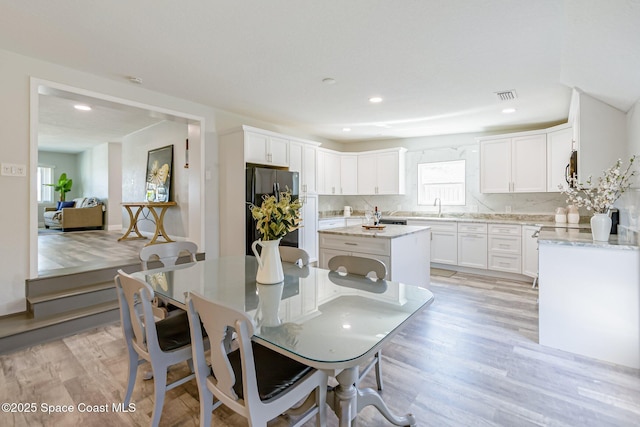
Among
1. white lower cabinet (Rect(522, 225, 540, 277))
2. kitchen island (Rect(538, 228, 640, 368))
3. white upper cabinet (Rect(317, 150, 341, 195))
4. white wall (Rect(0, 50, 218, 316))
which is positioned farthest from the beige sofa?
white lower cabinet (Rect(522, 225, 540, 277))

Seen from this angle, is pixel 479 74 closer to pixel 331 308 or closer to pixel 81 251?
pixel 331 308

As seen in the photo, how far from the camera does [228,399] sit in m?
1.18

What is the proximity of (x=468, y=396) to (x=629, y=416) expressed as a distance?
2.78ft

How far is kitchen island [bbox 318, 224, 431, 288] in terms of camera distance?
116 inches

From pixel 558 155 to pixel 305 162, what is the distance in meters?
3.81

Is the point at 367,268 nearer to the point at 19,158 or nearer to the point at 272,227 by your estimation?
the point at 272,227

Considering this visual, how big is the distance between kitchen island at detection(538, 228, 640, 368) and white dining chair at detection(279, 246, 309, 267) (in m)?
2.02

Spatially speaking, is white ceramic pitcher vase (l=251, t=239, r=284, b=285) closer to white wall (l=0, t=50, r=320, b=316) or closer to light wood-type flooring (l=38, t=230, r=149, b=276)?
white wall (l=0, t=50, r=320, b=316)

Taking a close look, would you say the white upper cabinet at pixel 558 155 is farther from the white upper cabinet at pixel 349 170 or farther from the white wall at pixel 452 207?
the white upper cabinet at pixel 349 170

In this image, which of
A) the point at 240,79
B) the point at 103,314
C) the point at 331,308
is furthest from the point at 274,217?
the point at 103,314

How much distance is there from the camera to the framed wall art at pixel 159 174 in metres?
5.65

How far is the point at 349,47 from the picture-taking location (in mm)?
2496

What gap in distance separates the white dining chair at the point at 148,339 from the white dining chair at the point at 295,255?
0.90 meters

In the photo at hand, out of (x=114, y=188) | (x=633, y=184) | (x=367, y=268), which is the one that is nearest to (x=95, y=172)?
(x=114, y=188)
